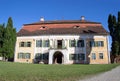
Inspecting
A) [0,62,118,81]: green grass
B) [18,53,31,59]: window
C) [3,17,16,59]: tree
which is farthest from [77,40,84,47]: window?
[0,62,118,81]: green grass

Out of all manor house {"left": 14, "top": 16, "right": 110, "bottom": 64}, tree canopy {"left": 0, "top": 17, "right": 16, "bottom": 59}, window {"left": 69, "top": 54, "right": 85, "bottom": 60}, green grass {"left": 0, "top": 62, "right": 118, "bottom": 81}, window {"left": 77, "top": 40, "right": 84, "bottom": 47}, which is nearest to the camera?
green grass {"left": 0, "top": 62, "right": 118, "bottom": 81}

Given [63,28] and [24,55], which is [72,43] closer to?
[63,28]

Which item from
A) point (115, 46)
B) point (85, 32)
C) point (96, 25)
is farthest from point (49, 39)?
point (115, 46)

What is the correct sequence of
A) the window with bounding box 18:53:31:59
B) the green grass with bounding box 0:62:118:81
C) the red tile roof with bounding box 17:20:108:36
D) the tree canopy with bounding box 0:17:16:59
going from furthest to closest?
1. the window with bounding box 18:53:31:59
2. the tree canopy with bounding box 0:17:16:59
3. the red tile roof with bounding box 17:20:108:36
4. the green grass with bounding box 0:62:118:81

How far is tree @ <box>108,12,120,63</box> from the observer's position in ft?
124

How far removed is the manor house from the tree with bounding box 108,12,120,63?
178 centimetres

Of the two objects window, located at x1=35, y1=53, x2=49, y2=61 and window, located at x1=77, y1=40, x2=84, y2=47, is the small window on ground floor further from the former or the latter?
window, located at x1=35, y1=53, x2=49, y2=61

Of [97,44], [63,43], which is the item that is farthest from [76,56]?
[97,44]

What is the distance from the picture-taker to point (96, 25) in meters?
40.2

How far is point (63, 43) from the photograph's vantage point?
128 ft

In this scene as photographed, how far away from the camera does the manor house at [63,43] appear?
3778 centimetres

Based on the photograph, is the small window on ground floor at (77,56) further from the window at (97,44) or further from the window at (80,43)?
the window at (97,44)

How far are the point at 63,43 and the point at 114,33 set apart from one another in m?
11.2

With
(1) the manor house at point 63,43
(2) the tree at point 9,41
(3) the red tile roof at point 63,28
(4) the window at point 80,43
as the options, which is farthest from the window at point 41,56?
(4) the window at point 80,43
